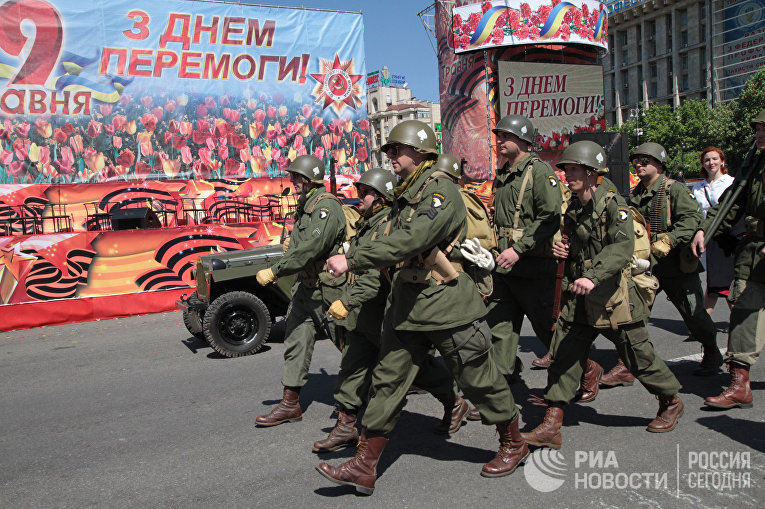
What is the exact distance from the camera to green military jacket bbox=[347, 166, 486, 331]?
345 centimetres

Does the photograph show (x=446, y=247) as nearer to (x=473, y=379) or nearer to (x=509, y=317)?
(x=473, y=379)

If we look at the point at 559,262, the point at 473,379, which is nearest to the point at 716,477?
the point at 473,379

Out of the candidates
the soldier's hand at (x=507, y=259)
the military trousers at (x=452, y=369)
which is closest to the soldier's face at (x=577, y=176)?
the soldier's hand at (x=507, y=259)

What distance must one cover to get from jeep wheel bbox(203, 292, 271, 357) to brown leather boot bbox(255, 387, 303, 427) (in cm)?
253

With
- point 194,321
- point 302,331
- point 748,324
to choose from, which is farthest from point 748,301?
point 194,321

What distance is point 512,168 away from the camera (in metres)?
4.91

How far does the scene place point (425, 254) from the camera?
3.61m

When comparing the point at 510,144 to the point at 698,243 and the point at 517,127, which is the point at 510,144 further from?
the point at 698,243

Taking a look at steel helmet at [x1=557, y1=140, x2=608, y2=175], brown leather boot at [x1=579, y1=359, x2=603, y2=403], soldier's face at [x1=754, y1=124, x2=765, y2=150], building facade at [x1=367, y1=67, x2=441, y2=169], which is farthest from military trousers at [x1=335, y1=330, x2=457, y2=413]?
building facade at [x1=367, y1=67, x2=441, y2=169]

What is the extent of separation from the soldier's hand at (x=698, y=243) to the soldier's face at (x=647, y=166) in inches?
26.6

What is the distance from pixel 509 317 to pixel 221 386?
9.37 ft

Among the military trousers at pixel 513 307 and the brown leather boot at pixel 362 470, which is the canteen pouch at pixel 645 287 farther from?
the brown leather boot at pixel 362 470

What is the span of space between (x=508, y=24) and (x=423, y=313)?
25604 millimetres

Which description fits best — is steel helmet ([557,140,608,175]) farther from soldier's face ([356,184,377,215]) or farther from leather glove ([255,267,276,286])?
leather glove ([255,267,276,286])
